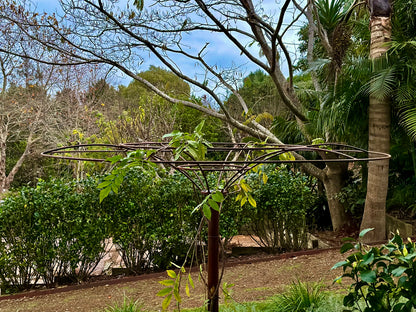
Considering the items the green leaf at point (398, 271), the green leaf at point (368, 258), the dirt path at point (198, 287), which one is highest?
the green leaf at point (368, 258)

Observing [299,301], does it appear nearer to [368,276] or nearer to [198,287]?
[368,276]

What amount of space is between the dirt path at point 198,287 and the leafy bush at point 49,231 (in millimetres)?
360

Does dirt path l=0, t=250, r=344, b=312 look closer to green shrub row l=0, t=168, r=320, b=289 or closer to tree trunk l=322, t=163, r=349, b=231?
green shrub row l=0, t=168, r=320, b=289

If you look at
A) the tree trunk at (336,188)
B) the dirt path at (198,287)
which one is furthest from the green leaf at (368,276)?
the tree trunk at (336,188)

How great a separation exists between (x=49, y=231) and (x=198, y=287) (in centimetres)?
187

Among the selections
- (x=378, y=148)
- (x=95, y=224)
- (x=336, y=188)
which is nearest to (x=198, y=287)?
(x=95, y=224)

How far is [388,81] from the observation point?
205 inches

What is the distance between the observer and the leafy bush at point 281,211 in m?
5.11

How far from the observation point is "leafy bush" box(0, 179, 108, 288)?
420 centimetres

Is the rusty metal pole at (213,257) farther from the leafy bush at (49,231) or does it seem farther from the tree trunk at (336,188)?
the tree trunk at (336,188)

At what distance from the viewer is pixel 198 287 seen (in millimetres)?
3805

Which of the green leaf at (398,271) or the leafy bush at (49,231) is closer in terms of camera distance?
the green leaf at (398,271)

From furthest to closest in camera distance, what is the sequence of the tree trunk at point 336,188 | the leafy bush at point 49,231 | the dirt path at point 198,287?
1. the tree trunk at point 336,188
2. the leafy bush at point 49,231
3. the dirt path at point 198,287

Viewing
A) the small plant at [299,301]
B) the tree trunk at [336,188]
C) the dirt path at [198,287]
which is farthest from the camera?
the tree trunk at [336,188]
